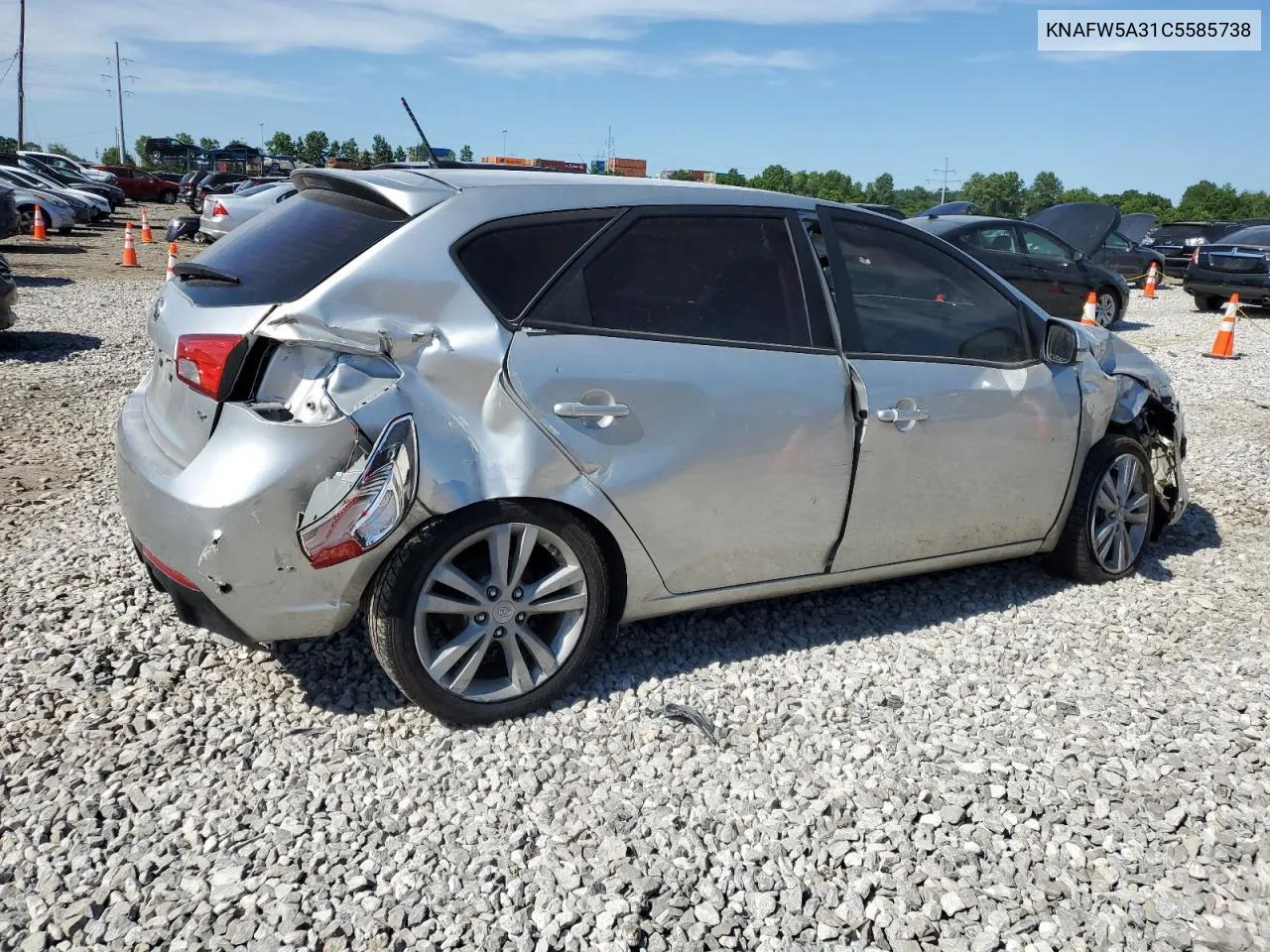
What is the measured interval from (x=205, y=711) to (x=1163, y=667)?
3.49 meters

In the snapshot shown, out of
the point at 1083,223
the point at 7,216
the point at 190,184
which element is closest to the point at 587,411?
the point at 1083,223

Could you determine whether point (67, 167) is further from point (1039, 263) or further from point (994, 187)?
point (994, 187)

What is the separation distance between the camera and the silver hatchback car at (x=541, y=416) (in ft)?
10.2

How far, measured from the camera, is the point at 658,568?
11.9ft

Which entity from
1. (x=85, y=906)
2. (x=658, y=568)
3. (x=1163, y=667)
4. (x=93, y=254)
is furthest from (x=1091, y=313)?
(x=93, y=254)

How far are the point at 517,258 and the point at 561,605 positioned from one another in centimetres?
112

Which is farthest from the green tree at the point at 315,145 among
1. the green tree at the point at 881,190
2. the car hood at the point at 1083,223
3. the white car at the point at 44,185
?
the car hood at the point at 1083,223

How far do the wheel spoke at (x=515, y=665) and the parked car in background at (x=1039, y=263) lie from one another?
11968mm

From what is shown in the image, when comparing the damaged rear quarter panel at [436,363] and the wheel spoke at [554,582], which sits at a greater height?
the damaged rear quarter panel at [436,363]

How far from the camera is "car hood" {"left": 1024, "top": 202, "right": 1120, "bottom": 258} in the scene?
57.6 feet

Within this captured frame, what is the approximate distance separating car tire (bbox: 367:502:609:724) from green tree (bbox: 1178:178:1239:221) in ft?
184

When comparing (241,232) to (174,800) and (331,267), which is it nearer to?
(331,267)

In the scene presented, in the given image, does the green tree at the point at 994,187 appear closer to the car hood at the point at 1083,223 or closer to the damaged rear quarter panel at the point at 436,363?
the car hood at the point at 1083,223

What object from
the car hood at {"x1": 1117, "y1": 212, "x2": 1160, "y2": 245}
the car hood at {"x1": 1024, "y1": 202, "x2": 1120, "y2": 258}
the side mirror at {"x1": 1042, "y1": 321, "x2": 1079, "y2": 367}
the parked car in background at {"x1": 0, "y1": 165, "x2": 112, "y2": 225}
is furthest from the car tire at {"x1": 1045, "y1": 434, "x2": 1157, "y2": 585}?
the parked car in background at {"x1": 0, "y1": 165, "x2": 112, "y2": 225}
